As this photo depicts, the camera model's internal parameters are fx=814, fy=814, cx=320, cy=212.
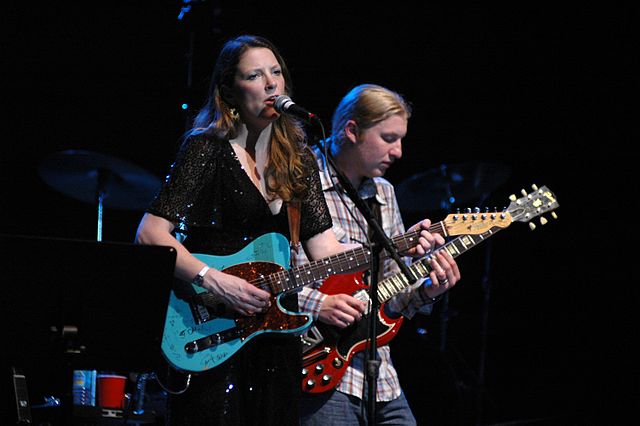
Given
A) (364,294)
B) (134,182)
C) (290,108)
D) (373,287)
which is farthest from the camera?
(134,182)

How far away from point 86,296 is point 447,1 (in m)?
4.52

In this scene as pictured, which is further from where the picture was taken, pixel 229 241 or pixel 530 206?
pixel 530 206

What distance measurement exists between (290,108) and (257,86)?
33cm

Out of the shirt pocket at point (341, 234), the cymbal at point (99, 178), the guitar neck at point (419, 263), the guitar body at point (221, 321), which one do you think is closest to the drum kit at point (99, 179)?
the cymbal at point (99, 178)

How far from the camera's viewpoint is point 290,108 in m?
3.02

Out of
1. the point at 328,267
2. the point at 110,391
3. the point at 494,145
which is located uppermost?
the point at 494,145

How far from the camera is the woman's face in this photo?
3277 millimetres

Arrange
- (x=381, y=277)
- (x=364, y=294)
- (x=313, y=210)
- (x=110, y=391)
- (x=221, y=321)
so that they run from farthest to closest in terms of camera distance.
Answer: (x=110, y=391), (x=381, y=277), (x=364, y=294), (x=313, y=210), (x=221, y=321)

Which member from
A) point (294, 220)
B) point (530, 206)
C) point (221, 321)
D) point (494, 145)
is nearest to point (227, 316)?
point (221, 321)

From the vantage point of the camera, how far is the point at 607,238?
6629 mm

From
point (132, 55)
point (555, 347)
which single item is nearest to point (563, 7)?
point (555, 347)

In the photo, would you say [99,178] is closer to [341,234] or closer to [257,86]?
[341,234]

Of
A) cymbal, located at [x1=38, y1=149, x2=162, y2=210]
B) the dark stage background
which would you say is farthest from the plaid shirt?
the dark stage background

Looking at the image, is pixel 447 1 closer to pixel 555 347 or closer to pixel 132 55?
pixel 132 55
